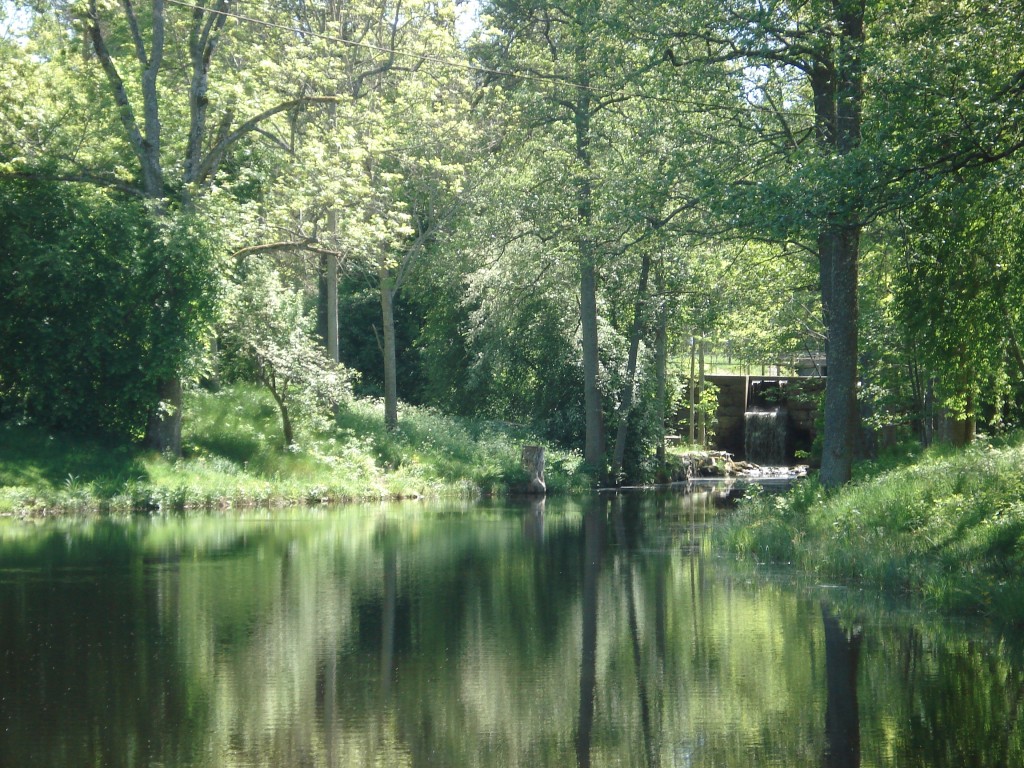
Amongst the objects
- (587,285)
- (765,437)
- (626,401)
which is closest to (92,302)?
(587,285)

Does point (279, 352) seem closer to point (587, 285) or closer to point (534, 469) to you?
point (534, 469)

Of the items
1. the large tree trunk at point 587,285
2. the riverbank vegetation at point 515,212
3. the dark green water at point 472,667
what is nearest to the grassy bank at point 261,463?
the riverbank vegetation at point 515,212

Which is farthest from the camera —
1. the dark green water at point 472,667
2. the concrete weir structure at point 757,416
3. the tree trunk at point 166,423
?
the concrete weir structure at point 757,416

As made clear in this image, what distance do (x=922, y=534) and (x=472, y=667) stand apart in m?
6.89

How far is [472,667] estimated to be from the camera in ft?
32.1

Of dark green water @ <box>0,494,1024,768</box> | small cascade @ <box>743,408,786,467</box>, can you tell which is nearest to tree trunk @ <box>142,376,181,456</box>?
dark green water @ <box>0,494,1024,768</box>

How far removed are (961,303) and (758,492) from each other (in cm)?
462

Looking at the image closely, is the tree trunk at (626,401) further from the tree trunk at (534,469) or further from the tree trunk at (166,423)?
the tree trunk at (166,423)

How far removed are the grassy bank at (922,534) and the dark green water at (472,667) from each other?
2.38ft

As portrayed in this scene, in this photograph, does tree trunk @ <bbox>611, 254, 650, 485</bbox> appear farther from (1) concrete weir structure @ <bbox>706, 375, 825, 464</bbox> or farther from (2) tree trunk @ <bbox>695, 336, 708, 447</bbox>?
(1) concrete weir structure @ <bbox>706, 375, 825, 464</bbox>

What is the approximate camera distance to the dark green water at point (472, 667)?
7.46 metres

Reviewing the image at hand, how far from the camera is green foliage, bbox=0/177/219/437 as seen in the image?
26156 mm

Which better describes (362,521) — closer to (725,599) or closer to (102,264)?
(102,264)

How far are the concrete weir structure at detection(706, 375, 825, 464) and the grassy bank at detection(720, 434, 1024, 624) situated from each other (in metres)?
27.7
